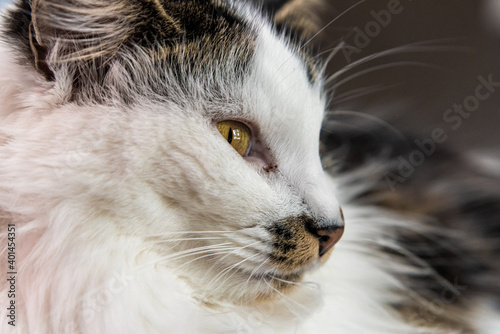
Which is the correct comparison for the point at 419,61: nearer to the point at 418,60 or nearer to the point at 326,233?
the point at 418,60

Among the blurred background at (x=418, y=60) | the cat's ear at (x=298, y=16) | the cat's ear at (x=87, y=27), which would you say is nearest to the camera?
the cat's ear at (x=87, y=27)

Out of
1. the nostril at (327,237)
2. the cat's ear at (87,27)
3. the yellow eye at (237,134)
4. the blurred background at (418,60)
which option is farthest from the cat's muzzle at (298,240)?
the blurred background at (418,60)

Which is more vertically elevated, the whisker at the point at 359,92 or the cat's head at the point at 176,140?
the whisker at the point at 359,92

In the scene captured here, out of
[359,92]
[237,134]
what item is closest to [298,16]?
[359,92]

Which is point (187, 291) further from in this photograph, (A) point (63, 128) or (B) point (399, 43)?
(B) point (399, 43)

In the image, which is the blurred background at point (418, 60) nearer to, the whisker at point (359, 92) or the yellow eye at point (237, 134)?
the whisker at point (359, 92)

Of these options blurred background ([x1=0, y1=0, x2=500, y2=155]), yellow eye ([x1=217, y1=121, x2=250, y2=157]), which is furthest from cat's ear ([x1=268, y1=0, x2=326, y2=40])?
yellow eye ([x1=217, y1=121, x2=250, y2=157])

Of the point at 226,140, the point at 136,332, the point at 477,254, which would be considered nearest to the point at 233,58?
the point at 226,140
